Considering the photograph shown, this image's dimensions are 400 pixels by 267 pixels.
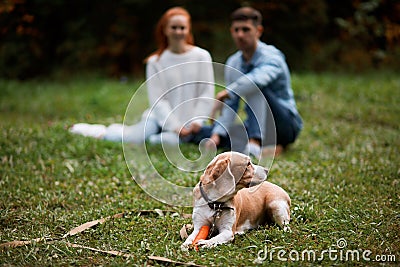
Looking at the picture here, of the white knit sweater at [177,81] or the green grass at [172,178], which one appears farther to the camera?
the white knit sweater at [177,81]

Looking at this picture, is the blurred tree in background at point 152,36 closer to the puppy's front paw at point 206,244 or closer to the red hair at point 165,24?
the red hair at point 165,24

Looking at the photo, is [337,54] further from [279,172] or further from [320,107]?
[279,172]

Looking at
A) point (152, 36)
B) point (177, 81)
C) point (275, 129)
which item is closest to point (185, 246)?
point (275, 129)

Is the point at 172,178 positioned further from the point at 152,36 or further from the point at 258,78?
the point at 152,36

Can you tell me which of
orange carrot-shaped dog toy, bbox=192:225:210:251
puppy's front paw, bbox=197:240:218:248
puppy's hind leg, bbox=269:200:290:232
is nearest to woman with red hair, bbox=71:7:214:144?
puppy's hind leg, bbox=269:200:290:232

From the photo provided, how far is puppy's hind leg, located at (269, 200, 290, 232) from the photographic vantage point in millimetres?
3502

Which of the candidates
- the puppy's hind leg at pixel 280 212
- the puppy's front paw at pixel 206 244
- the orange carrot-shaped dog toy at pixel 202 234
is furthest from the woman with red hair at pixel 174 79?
the puppy's front paw at pixel 206 244

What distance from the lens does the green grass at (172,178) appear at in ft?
10.5

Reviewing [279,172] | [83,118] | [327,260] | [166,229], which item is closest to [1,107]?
[83,118]

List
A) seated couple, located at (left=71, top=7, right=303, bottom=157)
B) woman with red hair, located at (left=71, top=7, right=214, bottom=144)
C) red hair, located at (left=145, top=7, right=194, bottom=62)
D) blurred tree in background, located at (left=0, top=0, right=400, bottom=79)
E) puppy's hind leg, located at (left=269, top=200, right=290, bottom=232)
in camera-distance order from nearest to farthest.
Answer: puppy's hind leg, located at (left=269, top=200, right=290, bottom=232)
seated couple, located at (left=71, top=7, right=303, bottom=157)
woman with red hair, located at (left=71, top=7, right=214, bottom=144)
red hair, located at (left=145, top=7, right=194, bottom=62)
blurred tree in background, located at (left=0, top=0, right=400, bottom=79)

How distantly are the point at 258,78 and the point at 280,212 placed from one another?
2248 millimetres

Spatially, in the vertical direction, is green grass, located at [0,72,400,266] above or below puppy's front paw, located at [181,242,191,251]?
below

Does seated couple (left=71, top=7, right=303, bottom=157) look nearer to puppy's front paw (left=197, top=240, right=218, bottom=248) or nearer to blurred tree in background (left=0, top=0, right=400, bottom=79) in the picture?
puppy's front paw (left=197, top=240, right=218, bottom=248)

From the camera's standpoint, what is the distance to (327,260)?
2994 mm
